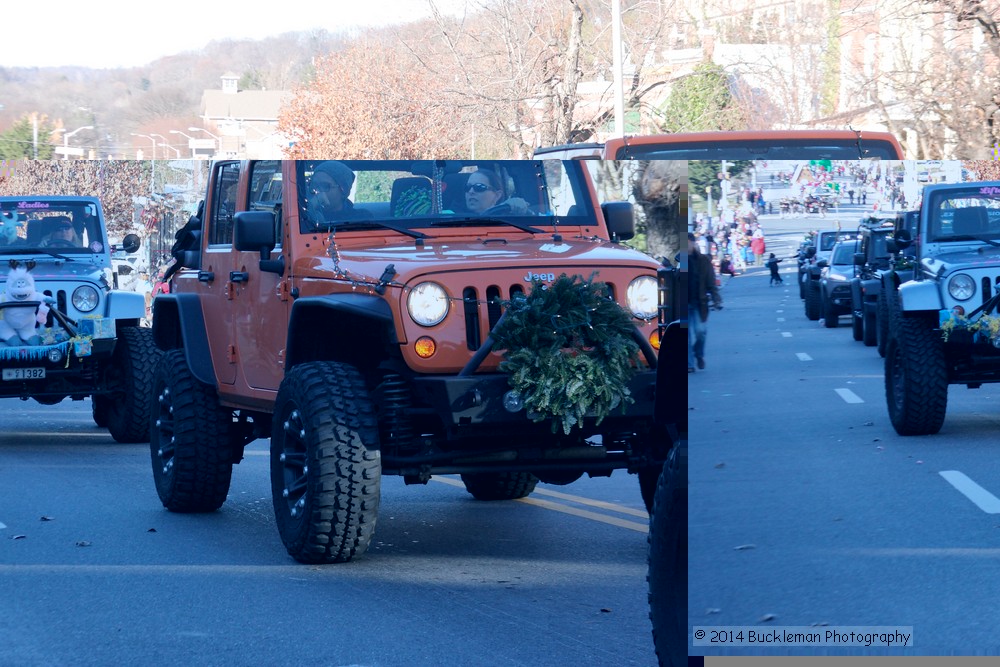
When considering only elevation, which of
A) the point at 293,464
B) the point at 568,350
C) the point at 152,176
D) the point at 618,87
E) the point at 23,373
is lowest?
the point at 23,373

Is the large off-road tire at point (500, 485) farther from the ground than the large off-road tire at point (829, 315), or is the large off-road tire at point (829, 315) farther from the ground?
the large off-road tire at point (829, 315)

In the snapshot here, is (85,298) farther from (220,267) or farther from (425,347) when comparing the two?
(425,347)

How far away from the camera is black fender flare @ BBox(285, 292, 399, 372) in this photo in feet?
21.3

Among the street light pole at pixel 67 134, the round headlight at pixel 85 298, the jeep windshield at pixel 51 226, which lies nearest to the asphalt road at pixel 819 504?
the street light pole at pixel 67 134

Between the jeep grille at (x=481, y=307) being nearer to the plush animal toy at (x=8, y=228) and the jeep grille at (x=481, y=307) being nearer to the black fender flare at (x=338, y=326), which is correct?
the black fender flare at (x=338, y=326)

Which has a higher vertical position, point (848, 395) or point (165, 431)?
point (848, 395)

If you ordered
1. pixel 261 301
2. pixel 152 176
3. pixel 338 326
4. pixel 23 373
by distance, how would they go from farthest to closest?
pixel 23 373, pixel 152 176, pixel 261 301, pixel 338 326

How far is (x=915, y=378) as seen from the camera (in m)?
3.44

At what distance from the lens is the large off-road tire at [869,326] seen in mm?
3520

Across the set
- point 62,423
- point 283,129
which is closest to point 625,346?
point 283,129

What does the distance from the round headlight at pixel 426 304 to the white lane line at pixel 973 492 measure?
3.36m

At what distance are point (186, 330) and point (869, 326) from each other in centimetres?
584

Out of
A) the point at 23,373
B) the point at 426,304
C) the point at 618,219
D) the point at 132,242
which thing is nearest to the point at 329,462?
the point at 426,304

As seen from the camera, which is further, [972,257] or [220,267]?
[220,267]
